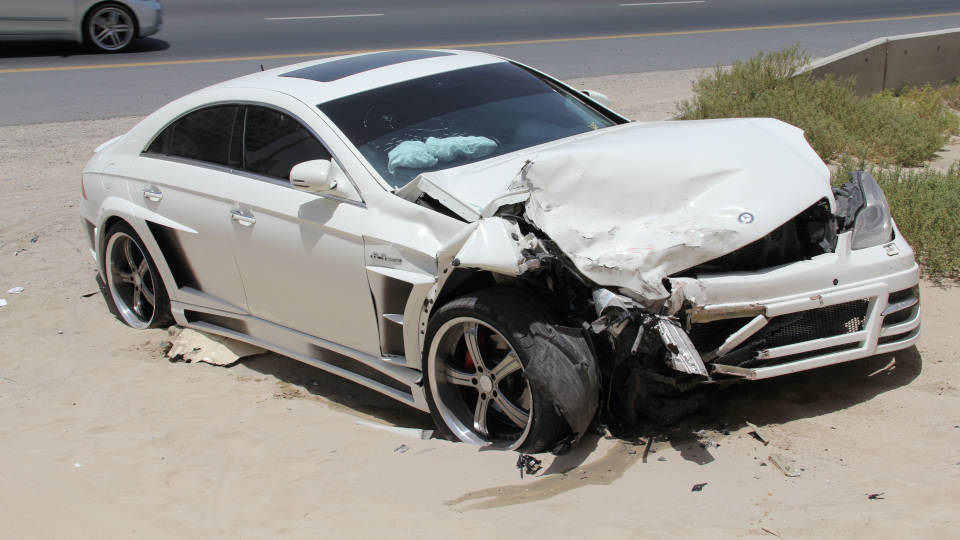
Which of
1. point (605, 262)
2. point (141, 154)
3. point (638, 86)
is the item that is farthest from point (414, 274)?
point (638, 86)

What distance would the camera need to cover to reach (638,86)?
43.8 feet

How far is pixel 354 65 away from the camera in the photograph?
586 cm

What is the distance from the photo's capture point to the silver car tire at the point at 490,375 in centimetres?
407

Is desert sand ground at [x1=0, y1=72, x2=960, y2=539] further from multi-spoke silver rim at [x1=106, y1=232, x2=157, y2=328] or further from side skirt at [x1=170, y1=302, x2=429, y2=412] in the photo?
multi-spoke silver rim at [x1=106, y1=232, x2=157, y2=328]

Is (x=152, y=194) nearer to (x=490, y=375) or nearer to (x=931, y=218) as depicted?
(x=490, y=375)

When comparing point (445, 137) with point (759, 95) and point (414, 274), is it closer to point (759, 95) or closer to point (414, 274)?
point (414, 274)

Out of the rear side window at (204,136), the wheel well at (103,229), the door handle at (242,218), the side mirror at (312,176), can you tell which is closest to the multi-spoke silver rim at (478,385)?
the side mirror at (312,176)

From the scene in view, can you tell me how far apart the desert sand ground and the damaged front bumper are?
0.39m

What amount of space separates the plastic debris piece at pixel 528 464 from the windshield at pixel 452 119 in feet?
5.20

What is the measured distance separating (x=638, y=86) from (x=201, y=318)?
8823mm

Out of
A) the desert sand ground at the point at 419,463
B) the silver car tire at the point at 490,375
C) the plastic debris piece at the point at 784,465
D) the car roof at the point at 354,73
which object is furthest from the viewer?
the car roof at the point at 354,73

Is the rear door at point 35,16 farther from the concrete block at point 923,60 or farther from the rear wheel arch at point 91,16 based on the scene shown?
the concrete block at point 923,60

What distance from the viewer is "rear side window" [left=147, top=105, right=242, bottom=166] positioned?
566 centimetres

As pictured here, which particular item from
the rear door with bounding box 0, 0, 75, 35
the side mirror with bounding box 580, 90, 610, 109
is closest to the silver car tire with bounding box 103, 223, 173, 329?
the side mirror with bounding box 580, 90, 610, 109
